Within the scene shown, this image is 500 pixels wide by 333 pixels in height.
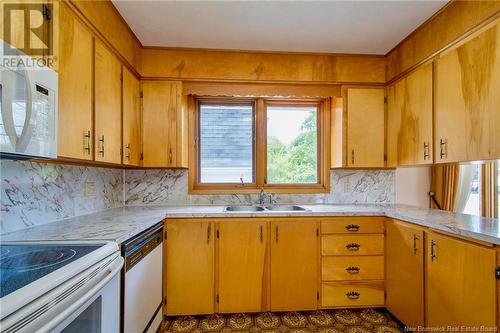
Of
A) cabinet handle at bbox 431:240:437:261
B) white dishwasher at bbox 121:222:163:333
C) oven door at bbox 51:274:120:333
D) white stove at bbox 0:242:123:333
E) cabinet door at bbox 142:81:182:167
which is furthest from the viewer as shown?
cabinet door at bbox 142:81:182:167

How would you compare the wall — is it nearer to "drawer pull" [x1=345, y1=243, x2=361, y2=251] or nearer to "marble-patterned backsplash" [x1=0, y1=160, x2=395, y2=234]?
"marble-patterned backsplash" [x1=0, y1=160, x2=395, y2=234]

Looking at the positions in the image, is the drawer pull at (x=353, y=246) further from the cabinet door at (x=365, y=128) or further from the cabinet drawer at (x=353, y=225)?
the cabinet door at (x=365, y=128)

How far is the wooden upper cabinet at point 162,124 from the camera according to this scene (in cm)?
237

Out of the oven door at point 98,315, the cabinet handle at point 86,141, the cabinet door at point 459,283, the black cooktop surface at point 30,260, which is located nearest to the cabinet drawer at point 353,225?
the cabinet door at point 459,283

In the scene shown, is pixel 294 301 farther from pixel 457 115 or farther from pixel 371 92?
pixel 371 92

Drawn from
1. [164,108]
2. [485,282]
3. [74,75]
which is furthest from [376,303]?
[74,75]

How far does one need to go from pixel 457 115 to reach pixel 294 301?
6.20 feet

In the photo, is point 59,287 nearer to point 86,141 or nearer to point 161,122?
point 86,141

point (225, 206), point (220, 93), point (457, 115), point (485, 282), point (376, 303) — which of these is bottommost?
point (376, 303)

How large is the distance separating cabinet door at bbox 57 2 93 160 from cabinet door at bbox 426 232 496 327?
2.28 meters

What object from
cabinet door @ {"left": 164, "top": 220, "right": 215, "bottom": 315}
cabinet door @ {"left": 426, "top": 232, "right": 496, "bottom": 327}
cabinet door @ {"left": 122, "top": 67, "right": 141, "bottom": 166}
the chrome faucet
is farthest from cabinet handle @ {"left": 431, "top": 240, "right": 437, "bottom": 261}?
cabinet door @ {"left": 122, "top": 67, "right": 141, "bottom": 166}

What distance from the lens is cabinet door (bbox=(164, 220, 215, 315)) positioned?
2.05 m

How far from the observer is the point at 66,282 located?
A: 0.79 meters

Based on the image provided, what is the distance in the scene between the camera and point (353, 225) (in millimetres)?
2154
